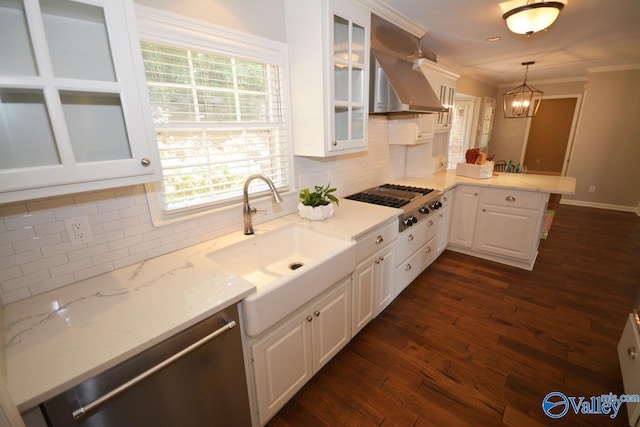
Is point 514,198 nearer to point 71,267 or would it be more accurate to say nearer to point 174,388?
point 174,388

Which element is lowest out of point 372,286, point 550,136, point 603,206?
point 603,206

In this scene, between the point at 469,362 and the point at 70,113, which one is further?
the point at 469,362

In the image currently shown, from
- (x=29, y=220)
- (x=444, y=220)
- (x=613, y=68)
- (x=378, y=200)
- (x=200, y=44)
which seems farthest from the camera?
(x=613, y=68)

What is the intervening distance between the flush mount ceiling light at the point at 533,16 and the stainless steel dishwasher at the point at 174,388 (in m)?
2.52

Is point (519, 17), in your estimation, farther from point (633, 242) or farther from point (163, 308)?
point (633, 242)

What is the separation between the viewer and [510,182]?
10.4 feet

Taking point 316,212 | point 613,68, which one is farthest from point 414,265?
point 613,68

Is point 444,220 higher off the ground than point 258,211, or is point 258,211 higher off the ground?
point 258,211

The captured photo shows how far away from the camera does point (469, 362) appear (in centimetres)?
193

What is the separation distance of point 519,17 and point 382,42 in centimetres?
94

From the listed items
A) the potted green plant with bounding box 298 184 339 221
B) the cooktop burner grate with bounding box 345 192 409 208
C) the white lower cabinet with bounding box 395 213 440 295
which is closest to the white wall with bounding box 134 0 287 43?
the potted green plant with bounding box 298 184 339 221

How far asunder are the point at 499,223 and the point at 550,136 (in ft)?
21.7

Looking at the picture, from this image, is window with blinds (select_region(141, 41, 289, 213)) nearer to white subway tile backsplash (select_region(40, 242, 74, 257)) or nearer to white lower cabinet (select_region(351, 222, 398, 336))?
white subway tile backsplash (select_region(40, 242, 74, 257))

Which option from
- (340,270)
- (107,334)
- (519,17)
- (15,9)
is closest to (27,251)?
(107,334)
